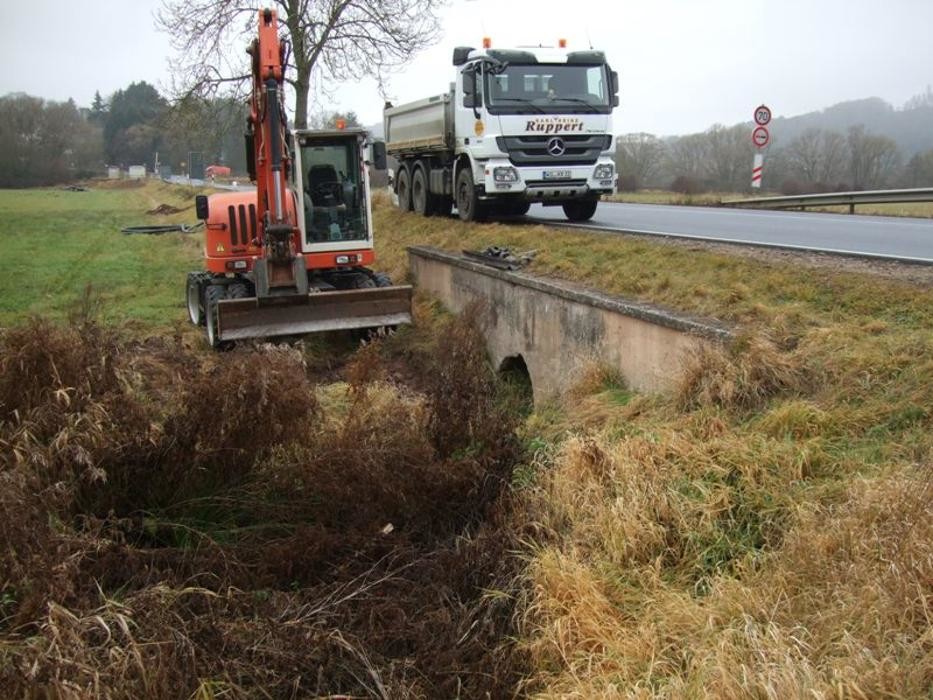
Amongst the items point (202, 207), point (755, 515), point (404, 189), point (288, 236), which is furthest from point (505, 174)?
point (755, 515)

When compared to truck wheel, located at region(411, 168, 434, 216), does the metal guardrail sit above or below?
below

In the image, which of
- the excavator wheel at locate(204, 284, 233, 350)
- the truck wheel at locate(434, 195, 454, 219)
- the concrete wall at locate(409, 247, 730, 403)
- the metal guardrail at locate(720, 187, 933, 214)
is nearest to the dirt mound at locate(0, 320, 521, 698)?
the concrete wall at locate(409, 247, 730, 403)

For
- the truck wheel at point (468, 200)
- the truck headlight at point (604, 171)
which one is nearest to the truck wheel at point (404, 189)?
the truck wheel at point (468, 200)

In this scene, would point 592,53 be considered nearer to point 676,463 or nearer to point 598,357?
point 598,357

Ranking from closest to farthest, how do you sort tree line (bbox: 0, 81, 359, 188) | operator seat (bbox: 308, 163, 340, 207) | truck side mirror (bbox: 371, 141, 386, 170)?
operator seat (bbox: 308, 163, 340, 207) < truck side mirror (bbox: 371, 141, 386, 170) < tree line (bbox: 0, 81, 359, 188)

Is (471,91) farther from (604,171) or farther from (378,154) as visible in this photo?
(604,171)

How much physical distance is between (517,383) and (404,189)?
10230 mm

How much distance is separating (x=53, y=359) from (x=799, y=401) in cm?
511

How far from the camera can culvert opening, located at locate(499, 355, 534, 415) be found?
33.0ft

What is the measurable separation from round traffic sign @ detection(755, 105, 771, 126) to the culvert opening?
1389 centimetres

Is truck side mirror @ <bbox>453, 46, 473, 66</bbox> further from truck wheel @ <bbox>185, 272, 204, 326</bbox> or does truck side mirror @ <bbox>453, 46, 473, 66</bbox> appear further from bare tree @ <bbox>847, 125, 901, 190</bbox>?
bare tree @ <bbox>847, 125, 901, 190</bbox>

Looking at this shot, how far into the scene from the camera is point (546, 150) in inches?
→ 558

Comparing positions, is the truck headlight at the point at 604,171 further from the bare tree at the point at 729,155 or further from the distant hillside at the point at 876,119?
the distant hillside at the point at 876,119

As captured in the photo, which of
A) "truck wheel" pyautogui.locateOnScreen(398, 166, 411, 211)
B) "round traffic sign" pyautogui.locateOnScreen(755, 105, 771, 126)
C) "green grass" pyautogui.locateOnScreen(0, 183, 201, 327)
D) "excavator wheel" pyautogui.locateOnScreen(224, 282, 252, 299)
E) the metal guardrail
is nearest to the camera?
"excavator wheel" pyautogui.locateOnScreen(224, 282, 252, 299)
